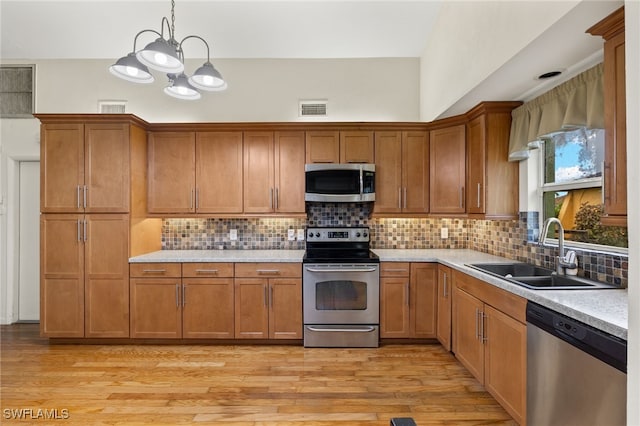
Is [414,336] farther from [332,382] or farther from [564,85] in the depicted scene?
[564,85]

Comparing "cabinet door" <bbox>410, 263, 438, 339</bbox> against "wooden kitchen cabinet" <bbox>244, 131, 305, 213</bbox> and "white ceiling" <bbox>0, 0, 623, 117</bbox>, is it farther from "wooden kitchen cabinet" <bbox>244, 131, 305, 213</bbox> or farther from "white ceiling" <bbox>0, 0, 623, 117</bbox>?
"white ceiling" <bbox>0, 0, 623, 117</bbox>

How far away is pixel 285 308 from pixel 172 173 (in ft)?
6.37

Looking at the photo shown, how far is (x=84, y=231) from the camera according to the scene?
315cm

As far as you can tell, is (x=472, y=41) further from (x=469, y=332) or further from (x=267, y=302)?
(x=267, y=302)

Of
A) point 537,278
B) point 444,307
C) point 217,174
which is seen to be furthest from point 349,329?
point 217,174

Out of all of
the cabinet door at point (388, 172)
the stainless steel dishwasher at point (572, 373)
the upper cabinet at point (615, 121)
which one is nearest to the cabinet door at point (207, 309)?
the cabinet door at point (388, 172)

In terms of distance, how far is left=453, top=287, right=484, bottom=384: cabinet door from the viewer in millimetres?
2389

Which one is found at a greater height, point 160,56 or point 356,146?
point 160,56

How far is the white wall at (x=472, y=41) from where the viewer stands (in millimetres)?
1758

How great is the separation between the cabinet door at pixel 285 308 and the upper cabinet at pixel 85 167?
5.70 ft

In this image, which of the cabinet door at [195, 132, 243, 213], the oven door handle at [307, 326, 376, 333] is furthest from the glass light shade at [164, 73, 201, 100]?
the oven door handle at [307, 326, 376, 333]

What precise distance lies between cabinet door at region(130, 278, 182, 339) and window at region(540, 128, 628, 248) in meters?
3.53

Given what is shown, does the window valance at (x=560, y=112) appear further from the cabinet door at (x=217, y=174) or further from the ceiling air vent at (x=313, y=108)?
the cabinet door at (x=217, y=174)

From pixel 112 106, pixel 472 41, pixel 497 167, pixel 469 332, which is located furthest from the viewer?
pixel 112 106
